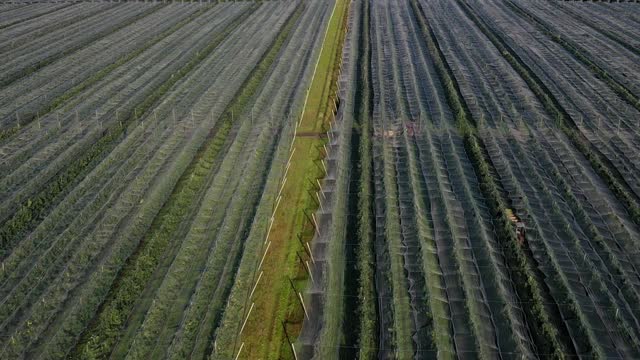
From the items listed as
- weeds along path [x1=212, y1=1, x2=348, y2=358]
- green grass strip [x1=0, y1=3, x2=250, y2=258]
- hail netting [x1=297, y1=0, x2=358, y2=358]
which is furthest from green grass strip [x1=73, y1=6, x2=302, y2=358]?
hail netting [x1=297, y1=0, x2=358, y2=358]

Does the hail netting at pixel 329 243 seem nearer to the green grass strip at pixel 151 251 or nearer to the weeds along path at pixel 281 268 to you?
the weeds along path at pixel 281 268

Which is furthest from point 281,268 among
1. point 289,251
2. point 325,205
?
point 325,205

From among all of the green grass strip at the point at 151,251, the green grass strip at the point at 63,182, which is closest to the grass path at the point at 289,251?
the green grass strip at the point at 151,251

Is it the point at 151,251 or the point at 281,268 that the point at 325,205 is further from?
the point at 151,251

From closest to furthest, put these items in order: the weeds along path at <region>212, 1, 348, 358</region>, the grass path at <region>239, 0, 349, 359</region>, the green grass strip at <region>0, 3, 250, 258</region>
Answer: the weeds along path at <region>212, 1, 348, 358</region>, the grass path at <region>239, 0, 349, 359</region>, the green grass strip at <region>0, 3, 250, 258</region>

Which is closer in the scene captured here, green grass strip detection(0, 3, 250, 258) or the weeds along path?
the weeds along path

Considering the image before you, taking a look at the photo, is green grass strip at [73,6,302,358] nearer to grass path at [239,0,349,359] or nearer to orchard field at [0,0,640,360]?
orchard field at [0,0,640,360]
